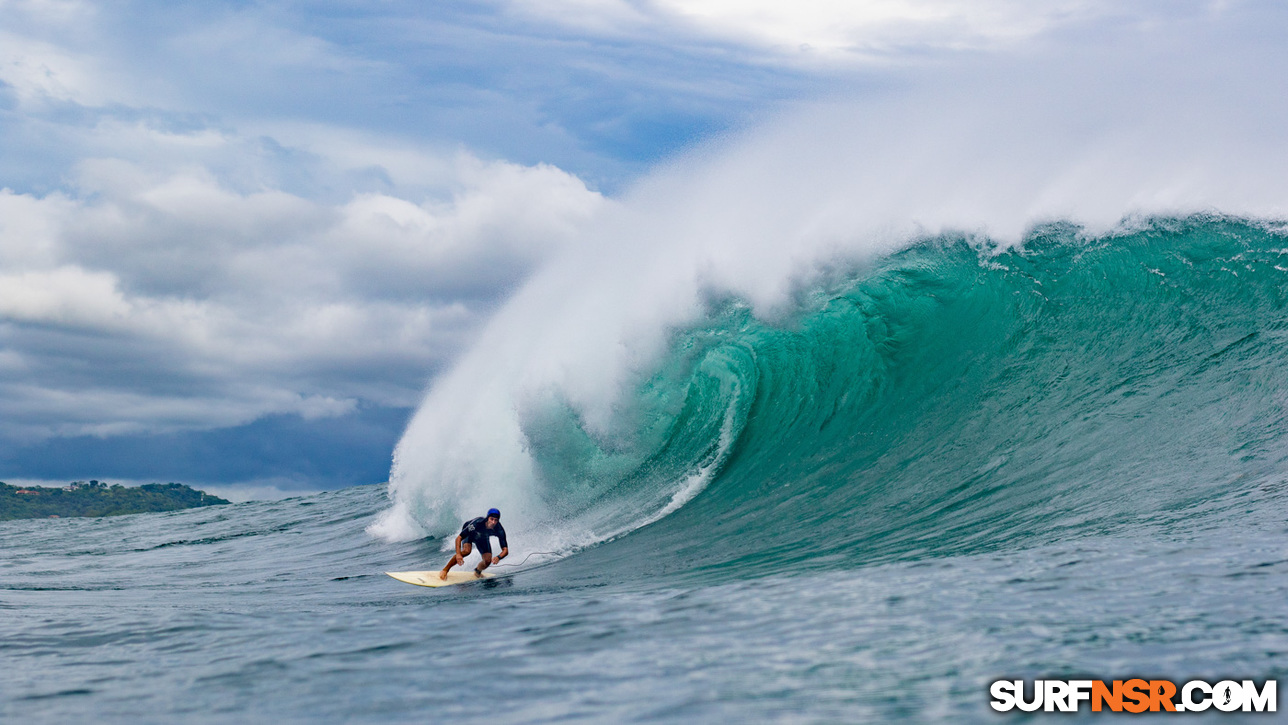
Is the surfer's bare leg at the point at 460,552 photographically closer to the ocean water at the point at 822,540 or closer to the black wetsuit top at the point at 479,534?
the black wetsuit top at the point at 479,534

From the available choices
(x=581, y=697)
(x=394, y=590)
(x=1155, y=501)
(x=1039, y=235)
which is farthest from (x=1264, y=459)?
(x=394, y=590)

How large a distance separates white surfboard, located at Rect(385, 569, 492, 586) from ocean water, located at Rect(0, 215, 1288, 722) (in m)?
0.18

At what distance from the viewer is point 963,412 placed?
11.5 meters

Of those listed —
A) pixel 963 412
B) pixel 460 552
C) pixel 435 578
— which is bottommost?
pixel 435 578

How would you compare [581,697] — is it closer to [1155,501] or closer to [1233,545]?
[1233,545]

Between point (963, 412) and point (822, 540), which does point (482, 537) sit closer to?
point (822, 540)

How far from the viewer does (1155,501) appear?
8273mm

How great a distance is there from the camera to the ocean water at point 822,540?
4.86m

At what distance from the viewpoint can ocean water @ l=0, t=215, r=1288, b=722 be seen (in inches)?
191

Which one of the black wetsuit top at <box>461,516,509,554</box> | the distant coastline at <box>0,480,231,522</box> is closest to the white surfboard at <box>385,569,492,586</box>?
the black wetsuit top at <box>461,516,509,554</box>

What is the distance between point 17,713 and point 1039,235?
13.9 meters

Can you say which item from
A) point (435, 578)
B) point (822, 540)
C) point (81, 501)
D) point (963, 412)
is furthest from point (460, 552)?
point (81, 501)

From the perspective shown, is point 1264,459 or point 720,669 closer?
point 720,669

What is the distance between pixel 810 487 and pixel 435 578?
4.44 m
